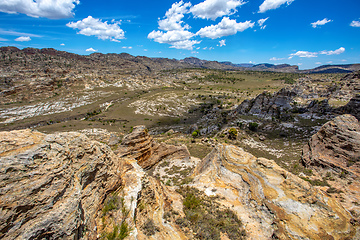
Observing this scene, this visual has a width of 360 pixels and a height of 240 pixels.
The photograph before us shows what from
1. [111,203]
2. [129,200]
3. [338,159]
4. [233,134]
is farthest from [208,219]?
[233,134]

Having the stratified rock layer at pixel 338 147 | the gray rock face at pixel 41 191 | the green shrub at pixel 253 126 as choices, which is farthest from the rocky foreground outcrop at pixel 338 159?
the gray rock face at pixel 41 191

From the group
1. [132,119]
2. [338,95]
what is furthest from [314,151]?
[132,119]

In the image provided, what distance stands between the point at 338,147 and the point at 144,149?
78.7 ft

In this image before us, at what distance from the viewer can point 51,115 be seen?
7850 cm

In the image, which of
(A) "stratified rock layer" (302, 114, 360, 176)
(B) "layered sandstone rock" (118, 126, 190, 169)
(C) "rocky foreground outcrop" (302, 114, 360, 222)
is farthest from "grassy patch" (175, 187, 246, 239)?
(A) "stratified rock layer" (302, 114, 360, 176)

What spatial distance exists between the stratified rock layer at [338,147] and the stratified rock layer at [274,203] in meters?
10.9

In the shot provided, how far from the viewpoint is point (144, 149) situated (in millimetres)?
20828

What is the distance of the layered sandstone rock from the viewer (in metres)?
19.4

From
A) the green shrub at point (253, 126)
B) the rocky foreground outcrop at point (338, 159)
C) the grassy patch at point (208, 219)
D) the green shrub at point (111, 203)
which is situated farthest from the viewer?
the green shrub at point (253, 126)

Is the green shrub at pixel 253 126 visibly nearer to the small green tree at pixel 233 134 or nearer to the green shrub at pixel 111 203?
the small green tree at pixel 233 134

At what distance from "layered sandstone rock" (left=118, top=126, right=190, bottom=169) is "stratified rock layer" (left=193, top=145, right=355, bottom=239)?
29.5 ft

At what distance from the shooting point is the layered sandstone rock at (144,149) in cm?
1945

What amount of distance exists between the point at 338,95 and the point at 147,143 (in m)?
72.0

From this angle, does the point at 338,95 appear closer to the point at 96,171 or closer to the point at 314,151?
the point at 314,151
